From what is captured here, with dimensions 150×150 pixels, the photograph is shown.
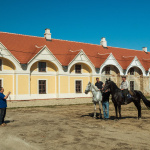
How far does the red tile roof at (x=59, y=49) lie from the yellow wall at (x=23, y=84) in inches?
74.8

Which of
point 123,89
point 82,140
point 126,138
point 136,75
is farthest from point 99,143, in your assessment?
point 136,75

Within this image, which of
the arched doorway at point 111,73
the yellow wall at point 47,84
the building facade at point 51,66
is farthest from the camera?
the arched doorway at point 111,73

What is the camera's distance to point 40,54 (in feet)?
85.6

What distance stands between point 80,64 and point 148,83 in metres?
13.1

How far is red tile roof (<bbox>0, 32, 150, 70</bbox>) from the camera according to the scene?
26344 mm

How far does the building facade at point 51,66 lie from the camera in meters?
24.8

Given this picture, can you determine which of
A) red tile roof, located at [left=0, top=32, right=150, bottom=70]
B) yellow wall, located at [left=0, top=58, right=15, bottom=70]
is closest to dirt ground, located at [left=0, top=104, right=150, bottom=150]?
yellow wall, located at [left=0, top=58, right=15, bottom=70]

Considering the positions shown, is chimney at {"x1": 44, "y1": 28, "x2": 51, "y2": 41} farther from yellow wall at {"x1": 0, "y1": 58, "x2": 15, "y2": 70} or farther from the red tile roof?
yellow wall at {"x1": 0, "y1": 58, "x2": 15, "y2": 70}

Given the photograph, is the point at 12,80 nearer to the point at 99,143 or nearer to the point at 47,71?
the point at 47,71

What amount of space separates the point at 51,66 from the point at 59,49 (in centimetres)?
358

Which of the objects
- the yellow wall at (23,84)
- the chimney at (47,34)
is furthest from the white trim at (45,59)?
the chimney at (47,34)

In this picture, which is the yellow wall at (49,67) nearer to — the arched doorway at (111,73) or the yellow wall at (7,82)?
the yellow wall at (7,82)

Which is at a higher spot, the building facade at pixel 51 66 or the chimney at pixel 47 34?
the chimney at pixel 47 34

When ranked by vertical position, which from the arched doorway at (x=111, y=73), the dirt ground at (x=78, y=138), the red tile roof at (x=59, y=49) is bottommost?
the dirt ground at (x=78, y=138)
